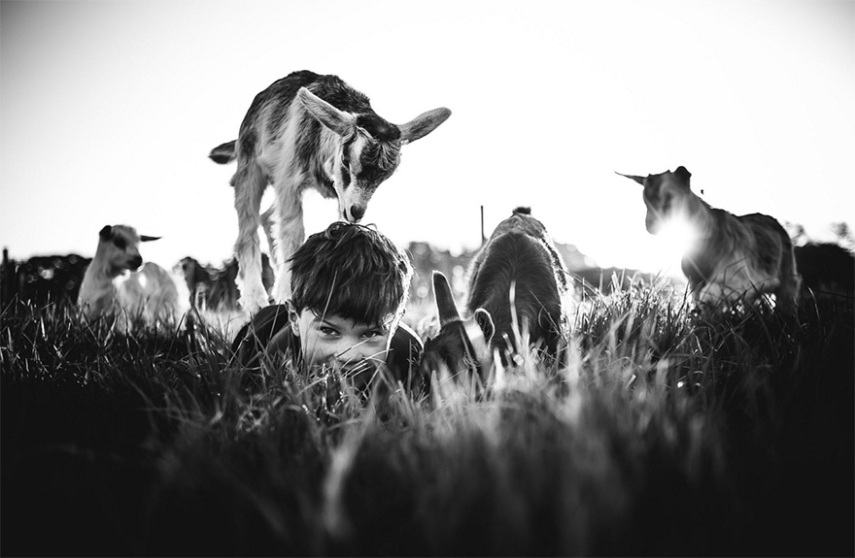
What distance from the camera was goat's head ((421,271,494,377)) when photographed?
2.07 m

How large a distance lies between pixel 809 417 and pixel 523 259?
2.06 metres

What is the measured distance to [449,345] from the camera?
212 centimetres

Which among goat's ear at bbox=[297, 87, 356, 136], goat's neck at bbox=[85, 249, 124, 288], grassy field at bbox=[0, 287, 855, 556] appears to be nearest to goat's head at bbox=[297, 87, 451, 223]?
goat's ear at bbox=[297, 87, 356, 136]

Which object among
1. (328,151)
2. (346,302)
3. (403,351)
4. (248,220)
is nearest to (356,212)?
(328,151)

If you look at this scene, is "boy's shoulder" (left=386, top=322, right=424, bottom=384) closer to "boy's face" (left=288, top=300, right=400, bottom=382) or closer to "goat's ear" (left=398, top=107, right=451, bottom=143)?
"boy's face" (left=288, top=300, right=400, bottom=382)

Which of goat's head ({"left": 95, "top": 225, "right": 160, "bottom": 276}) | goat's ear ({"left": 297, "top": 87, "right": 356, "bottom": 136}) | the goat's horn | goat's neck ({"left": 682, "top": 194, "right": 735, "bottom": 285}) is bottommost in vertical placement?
the goat's horn

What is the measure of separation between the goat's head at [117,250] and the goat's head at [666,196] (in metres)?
7.01

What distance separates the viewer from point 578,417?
3.51 feet

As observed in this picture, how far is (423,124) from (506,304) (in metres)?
2.04

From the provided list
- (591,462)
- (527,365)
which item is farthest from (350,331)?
(591,462)

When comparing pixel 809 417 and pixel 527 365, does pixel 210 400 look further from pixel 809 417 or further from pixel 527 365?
pixel 809 417

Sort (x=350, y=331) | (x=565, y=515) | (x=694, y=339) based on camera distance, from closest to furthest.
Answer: (x=565, y=515) → (x=694, y=339) → (x=350, y=331)

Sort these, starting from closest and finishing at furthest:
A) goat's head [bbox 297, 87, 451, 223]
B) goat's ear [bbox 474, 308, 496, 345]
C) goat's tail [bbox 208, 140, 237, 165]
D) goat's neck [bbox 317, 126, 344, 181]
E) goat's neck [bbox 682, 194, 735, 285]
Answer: goat's ear [bbox 474, 308, 496, 345] < goat's head [bbox 297, 87, 451, 223] < goat's neck [bbox 317, 126, 344, 181] < goat's neck [bbox 682, 194, 735, 285] < goat's tail [bbox 208, 140, 237, 165]

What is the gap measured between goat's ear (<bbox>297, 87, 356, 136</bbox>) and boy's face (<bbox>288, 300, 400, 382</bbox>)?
5.82ft
